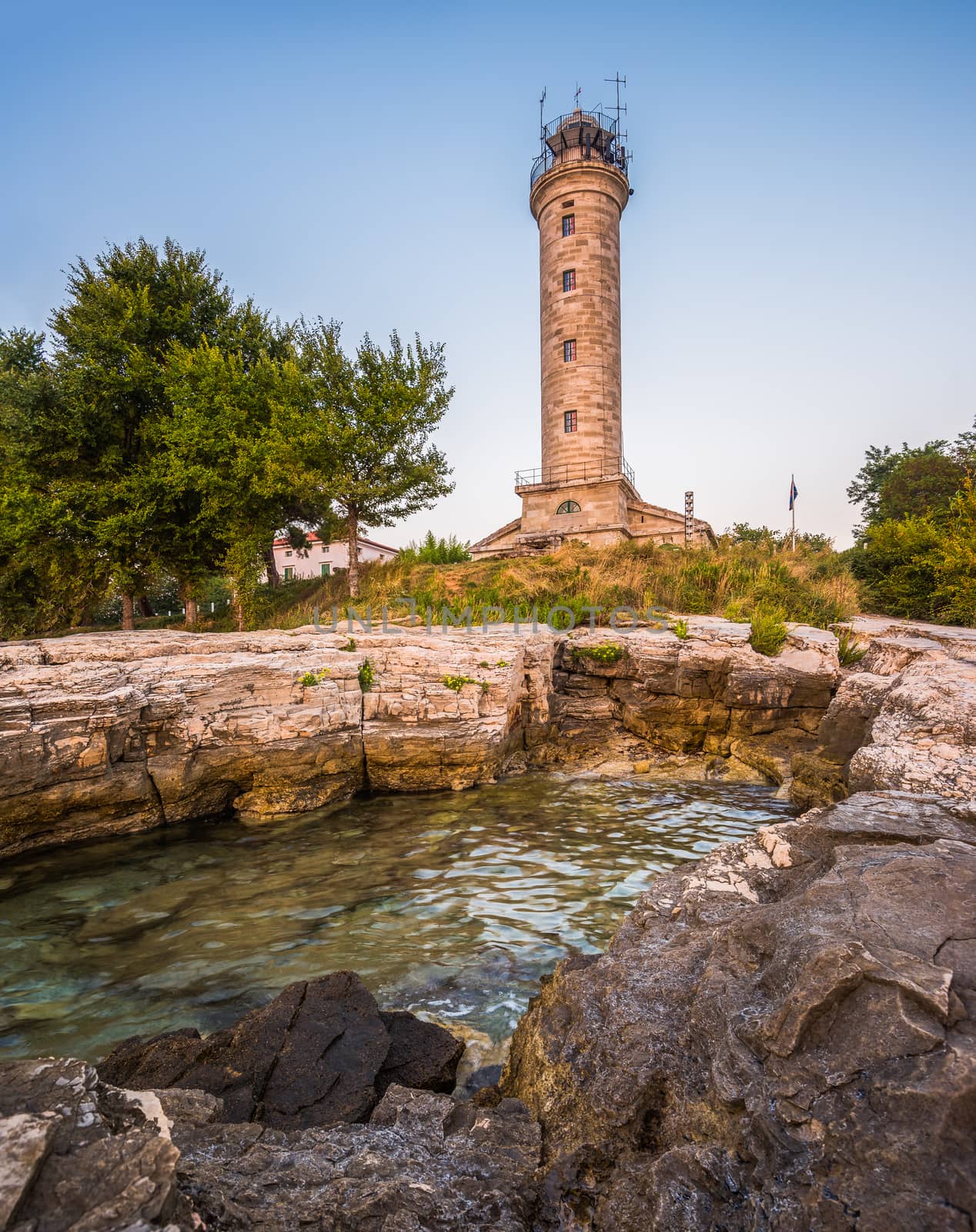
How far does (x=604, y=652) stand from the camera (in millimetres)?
11719

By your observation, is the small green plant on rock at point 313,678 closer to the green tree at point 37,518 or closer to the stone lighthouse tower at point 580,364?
the green tree at point 37,518

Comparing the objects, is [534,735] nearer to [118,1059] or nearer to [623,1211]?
[118,1059]

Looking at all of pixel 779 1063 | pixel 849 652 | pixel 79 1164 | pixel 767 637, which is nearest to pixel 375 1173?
pixel 79 1164

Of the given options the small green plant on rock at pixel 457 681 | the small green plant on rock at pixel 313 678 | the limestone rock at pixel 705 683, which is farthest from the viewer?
the limestone rock at pixel 705 683

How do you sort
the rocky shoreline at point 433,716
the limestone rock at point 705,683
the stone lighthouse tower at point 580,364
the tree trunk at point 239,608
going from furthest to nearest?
the stone lighthouse tower at point 580,364, the tree trunk at point 239,608, the limestone rock at point 705,683, the rocky shoreline at point 433,716

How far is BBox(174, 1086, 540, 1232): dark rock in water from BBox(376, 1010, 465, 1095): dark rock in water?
756mm

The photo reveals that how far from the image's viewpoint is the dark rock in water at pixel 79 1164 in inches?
45.3

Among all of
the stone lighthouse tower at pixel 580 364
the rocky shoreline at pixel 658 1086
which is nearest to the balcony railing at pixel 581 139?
the stone lighthouse tower at pixel 580 364

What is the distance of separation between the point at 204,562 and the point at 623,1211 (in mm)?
21798

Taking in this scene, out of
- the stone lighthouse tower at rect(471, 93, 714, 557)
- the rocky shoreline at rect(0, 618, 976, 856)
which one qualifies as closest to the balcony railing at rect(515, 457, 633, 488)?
the stone lighthouse tower at rect(471, 93, 714, 557)

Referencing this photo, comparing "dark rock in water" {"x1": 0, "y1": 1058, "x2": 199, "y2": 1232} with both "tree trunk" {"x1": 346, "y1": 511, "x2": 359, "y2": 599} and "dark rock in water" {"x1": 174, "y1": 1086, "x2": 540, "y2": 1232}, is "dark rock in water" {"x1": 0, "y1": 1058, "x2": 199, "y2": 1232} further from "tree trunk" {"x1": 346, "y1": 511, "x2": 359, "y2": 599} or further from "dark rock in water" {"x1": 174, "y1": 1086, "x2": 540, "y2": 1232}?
"tree trunk" {"x1": 346, "y1": 511, "x2": 359, "y2": 599}

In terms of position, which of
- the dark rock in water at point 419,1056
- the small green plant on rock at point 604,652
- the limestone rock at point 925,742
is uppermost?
the small green plant on rock at point 604,652

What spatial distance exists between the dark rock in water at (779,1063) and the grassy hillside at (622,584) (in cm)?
1097

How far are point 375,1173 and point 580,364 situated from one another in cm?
3267
